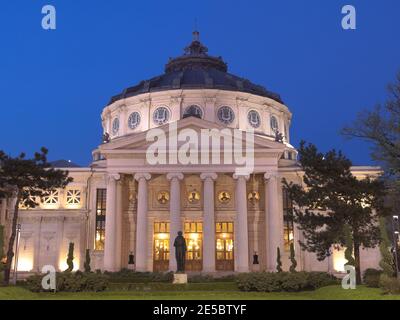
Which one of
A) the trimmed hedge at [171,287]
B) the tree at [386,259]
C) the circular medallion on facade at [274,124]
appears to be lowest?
the trimmed hedge at [171,287]

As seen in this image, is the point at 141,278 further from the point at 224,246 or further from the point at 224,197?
the point at 224,197

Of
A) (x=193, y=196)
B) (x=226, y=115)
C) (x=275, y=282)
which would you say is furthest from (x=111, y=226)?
(x=275, y=282)

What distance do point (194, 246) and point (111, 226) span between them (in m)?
8.48

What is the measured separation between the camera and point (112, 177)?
48938 mm

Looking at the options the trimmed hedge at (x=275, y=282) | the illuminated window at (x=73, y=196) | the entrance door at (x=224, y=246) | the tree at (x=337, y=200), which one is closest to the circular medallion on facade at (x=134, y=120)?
the illuminated window at (x=73, y=196)

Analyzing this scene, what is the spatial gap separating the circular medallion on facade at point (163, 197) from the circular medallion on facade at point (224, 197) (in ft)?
17.5

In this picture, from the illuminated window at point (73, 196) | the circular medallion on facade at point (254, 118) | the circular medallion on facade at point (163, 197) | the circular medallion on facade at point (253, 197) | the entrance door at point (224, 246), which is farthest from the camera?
the circular medallion on facade at point (254, 118)

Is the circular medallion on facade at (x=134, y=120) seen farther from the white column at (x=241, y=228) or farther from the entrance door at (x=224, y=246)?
the white column at (x=241, y=228)

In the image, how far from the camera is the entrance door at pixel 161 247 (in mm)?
50719

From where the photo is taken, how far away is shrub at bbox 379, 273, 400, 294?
25.9m

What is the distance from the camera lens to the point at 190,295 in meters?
29.7
